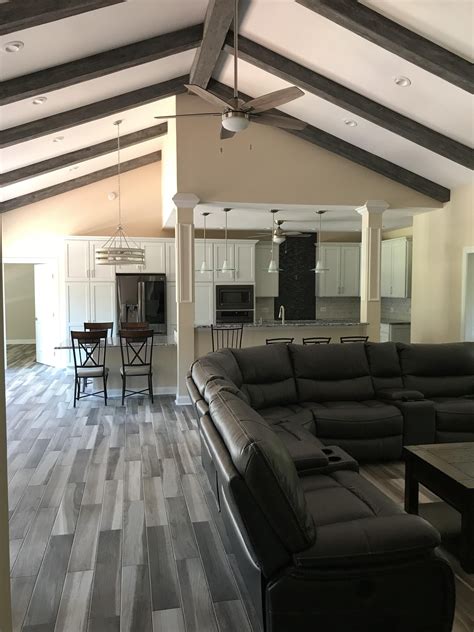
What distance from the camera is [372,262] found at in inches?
270

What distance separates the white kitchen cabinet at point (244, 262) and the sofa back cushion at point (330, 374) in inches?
195

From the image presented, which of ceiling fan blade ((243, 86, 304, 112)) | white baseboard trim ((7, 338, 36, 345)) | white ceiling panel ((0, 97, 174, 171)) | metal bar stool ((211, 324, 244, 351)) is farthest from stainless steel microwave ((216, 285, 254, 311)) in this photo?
white baseboard trim ((7, 338, 36, 345))

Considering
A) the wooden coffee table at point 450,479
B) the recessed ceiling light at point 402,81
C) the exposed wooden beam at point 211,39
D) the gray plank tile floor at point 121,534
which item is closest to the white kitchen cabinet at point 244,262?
the exposed wooden beam at point 211,39

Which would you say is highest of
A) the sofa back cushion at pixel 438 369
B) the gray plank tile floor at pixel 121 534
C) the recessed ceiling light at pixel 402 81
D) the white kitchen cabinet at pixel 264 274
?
the recessed ceiling light at pixel 402 81

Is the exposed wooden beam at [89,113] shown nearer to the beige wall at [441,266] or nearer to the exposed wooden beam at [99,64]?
the exposed wooden beam at [99,64]

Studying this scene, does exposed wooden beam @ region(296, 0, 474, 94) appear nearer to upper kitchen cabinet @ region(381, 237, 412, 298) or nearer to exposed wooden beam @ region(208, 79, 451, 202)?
exposed wooden beam @ region(208, 79, 451, 202)

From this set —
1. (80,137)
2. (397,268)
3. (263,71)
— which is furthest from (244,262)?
(263,71)

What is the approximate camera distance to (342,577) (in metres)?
1.88

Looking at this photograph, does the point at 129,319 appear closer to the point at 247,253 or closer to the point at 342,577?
the point at 247,253

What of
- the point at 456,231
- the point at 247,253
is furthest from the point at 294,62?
the point at 247,253

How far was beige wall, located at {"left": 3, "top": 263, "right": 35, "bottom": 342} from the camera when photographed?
476 inches

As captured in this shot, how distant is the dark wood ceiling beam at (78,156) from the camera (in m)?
6.76

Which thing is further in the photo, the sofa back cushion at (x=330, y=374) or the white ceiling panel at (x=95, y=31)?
the sofa back cushion at (x=330, y=374)

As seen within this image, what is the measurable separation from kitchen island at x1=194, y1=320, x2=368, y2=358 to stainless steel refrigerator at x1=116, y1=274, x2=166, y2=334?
8.50 ft
